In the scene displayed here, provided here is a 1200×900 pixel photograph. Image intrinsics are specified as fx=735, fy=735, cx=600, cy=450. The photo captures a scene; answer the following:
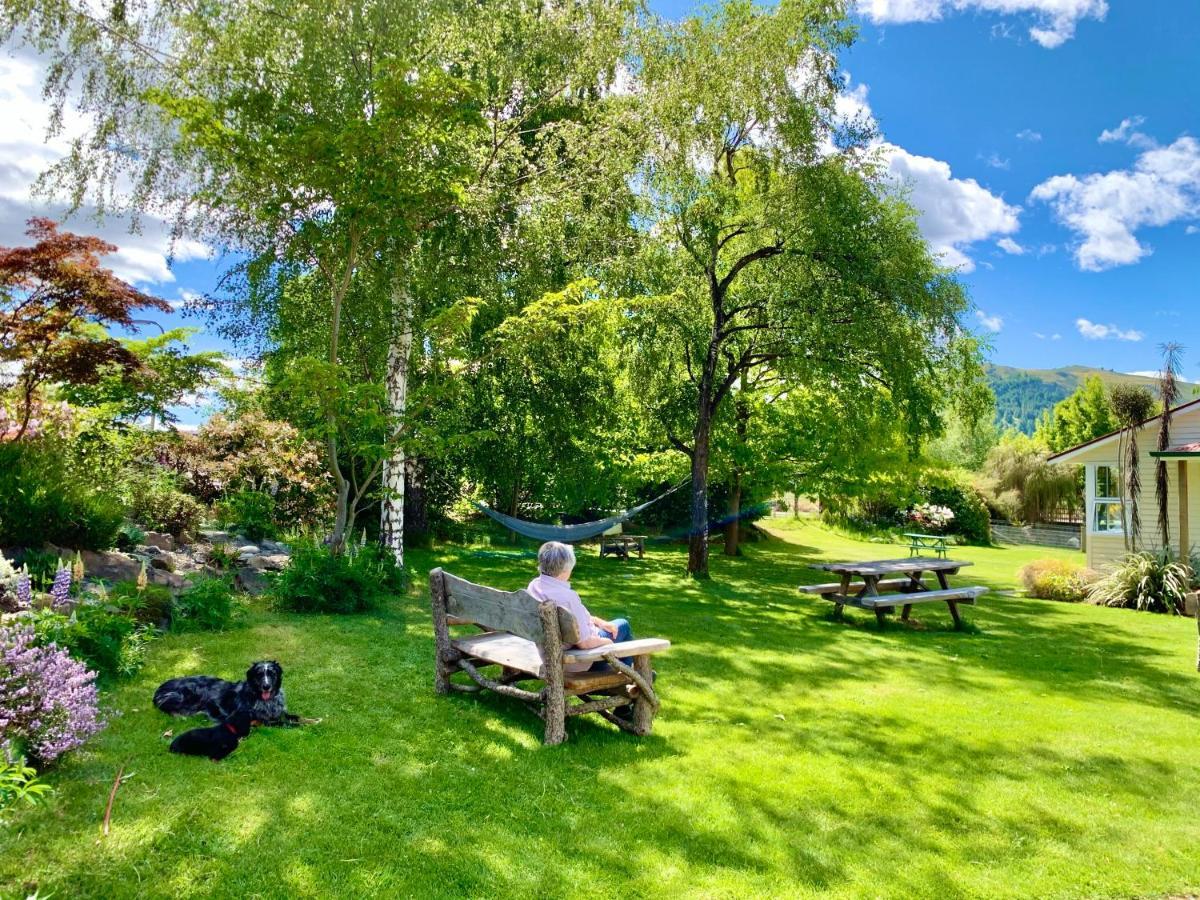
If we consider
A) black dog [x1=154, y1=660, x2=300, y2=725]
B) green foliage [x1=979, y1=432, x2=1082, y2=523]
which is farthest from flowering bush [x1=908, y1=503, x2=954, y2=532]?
black dog [x1=154, y1=660, x2=300, y2=725]

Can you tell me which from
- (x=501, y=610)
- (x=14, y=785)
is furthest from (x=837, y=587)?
(x=14, y=785)

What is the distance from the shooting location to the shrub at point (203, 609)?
569 centimetres

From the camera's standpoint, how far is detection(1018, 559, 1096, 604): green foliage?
12031 mm

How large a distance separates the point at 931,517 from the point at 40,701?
2632cm

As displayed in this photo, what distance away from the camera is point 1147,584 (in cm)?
1105

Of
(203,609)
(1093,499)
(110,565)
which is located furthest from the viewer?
(1093,499)

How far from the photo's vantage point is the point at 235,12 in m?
7.23

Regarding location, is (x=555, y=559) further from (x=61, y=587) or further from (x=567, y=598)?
(x=61, y=587)

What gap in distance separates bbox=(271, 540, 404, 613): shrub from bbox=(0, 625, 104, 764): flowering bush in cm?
391

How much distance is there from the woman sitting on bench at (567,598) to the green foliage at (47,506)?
4.12 meters

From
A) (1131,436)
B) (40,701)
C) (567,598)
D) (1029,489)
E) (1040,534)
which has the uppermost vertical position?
(1131,436)

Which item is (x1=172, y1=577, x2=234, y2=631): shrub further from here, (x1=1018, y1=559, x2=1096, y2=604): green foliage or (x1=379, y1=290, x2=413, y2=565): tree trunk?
(x1=1018, y1=559, x2=1096, y2=604): green foliage

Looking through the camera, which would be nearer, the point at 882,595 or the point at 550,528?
the point at 882,595

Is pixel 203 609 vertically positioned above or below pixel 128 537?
below
